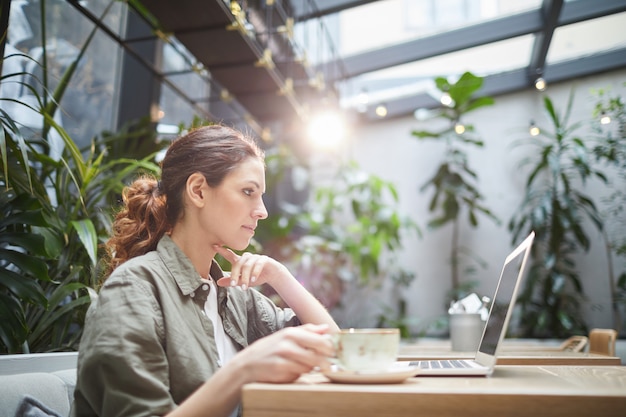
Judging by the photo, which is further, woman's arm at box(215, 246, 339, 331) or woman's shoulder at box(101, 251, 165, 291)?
woman's arm at box(215, 246, 339, 331)

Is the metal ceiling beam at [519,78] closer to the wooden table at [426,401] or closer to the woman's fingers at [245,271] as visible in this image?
the woman's fingers at [245,271]

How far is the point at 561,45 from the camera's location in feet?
19.3

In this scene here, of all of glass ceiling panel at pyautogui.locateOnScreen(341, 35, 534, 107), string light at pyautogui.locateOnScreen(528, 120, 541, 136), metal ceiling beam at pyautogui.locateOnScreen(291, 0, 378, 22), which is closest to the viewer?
metal ceiling beam at pyautogui.locateOnScreen(291, 0, 378, 22)

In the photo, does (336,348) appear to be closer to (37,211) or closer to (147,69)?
(37,211)

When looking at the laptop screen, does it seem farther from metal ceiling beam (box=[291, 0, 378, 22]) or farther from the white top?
metal ceiling beam (box=[291, 0, 378, 22])

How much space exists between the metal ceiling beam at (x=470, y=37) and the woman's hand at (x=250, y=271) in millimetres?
5055

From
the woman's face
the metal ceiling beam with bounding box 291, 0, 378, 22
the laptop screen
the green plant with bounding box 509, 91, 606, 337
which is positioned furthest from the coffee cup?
the metal ceiling beam with bounding box 291, 0, 378, 22

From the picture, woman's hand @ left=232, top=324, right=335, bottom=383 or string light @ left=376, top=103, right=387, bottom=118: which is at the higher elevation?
string light @ left=376, top=103, right=387, bottom=118

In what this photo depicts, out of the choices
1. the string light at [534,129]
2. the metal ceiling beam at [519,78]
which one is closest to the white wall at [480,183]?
the metal ceiling beam at [519,78]

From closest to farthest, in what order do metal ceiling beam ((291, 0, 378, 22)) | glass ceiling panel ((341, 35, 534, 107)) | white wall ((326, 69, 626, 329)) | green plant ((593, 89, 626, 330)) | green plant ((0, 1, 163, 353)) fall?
green plant ((0, 1, 163, 353)) < green plant ((593, 89, 626, 330)) < metal ceiling beam ((291, 0, 378, 22)) < white wall ((326, 69, 626, 329)) < glass ceiling panel ((341, 35, 534, 107))

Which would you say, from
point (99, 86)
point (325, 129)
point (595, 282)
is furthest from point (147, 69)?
point (595, 282)

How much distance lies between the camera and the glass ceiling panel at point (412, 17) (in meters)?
5.87

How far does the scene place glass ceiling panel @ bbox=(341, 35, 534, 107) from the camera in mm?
6234

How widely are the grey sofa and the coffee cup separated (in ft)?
2.30
